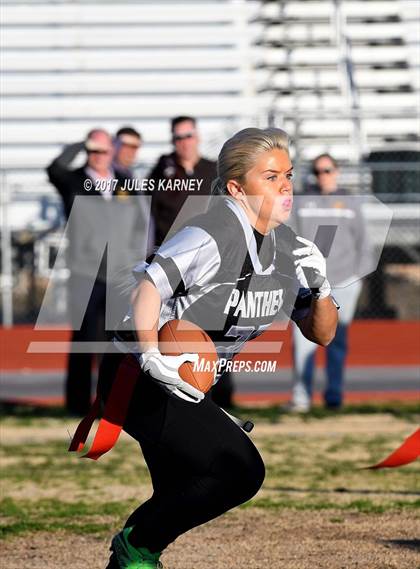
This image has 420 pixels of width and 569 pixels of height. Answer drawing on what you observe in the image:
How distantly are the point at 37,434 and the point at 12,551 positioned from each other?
12.4 feet

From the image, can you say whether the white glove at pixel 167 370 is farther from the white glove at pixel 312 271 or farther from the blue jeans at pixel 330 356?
the blue jeans at pixel 330 356

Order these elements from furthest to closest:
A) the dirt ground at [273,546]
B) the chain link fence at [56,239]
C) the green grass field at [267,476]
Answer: the chain link fence at [56,239] < the green grass field at [267,476] < the dirt ground at [273,546]

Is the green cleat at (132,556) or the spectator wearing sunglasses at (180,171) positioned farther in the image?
the spectator wearing sunglasses at (180,171)

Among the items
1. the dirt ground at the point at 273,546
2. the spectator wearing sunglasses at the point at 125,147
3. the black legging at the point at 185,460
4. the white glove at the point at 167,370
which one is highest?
the spectator wearing sunglasses at the point at 125,147

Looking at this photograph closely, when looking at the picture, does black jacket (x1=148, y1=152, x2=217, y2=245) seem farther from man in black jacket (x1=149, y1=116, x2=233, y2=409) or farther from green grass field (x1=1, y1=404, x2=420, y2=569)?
green grass field (x1=1, y1=404, x2=420, y2=569)

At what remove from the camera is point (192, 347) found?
12.5 ft

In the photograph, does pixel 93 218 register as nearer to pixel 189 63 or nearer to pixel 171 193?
pixel 171 193

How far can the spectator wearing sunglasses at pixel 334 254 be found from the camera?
9648mm

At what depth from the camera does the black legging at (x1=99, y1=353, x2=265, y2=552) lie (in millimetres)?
3809

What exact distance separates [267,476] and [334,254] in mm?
2766

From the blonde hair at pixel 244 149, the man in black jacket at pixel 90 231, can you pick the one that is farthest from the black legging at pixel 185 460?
the man in black jacket at pixel 90 231

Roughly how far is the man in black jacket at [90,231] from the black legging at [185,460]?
17.2 feet

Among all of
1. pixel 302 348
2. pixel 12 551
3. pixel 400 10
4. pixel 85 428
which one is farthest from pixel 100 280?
pixel 400 10

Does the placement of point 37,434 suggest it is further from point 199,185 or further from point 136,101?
point 136,101
